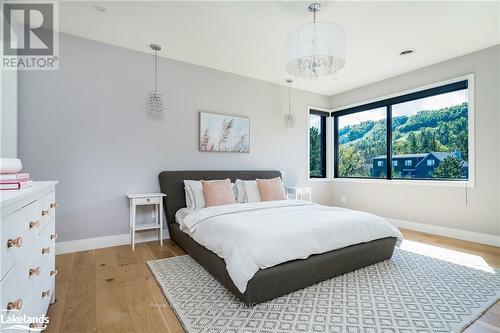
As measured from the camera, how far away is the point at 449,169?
3.85 meters

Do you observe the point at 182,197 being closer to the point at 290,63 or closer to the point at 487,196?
the point at 290,63

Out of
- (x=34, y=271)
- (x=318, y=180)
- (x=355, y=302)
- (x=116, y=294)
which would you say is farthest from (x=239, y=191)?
(x=34, y=271)

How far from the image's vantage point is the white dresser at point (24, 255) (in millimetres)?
928

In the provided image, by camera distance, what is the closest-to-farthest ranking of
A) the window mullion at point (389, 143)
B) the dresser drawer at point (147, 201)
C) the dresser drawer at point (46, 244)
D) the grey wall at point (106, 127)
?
the dresser drawer at point (46, 244), the grey wall at point (106, 127), the dresser drawer at point (147, 201), the window mullion at point (389, 143)

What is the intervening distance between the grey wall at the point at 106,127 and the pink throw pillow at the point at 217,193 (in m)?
→ 0.69

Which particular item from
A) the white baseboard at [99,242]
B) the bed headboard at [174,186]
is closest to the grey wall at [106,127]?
the white baseboard at [99,242]

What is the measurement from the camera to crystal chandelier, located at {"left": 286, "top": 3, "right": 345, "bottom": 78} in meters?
2.32

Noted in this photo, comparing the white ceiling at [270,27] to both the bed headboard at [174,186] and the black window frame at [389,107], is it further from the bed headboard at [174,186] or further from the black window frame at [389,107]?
the bed headboard at [174,186]

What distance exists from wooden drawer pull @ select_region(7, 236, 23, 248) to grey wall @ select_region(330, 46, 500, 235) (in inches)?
192

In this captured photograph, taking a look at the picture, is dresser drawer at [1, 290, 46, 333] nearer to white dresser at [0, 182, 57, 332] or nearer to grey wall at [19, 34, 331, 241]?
white dresser at [0, 182, 57, 332]

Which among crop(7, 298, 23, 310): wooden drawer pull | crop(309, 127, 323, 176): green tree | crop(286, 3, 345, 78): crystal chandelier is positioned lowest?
crop(7, 298, 23, 310): wooden drawer pull

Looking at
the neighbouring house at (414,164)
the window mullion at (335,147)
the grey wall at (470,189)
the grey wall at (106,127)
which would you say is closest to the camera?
the grey wall at (106,127)

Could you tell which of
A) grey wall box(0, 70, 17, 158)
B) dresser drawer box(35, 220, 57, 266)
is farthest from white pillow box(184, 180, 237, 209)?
grey wall box(0, 70, 17, 158)

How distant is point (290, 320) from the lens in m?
1.72
